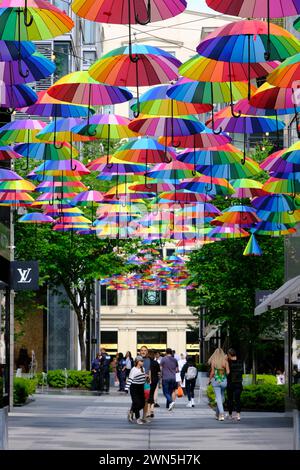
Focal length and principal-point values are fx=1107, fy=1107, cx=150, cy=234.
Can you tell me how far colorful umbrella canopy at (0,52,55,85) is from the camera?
53.7 feet

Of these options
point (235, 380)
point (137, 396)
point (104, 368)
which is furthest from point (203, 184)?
point (104, 368)

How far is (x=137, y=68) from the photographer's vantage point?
Answer: 16438mm

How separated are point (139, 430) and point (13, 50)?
38.8 feet

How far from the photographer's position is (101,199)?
27.4m

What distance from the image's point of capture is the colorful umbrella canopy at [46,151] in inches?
888

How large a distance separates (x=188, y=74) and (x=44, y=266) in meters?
32.2

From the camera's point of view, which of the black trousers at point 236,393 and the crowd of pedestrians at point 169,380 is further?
the black trousers at point 236,393

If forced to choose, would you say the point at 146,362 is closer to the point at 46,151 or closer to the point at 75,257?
the point at 46,151

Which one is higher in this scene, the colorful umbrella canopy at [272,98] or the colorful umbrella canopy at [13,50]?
the colorful umbrella canopy at [13,50]

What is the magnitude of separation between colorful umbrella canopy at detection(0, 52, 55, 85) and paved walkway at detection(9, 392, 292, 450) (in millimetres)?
6470

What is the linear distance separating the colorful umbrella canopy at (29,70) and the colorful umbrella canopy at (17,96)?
0.84 m

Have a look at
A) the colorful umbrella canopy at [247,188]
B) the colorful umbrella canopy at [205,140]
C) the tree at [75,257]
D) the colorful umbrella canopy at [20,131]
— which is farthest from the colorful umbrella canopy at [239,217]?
the tree at [75,257]

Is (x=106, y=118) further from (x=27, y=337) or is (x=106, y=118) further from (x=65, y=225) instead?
(x=27, y=337)

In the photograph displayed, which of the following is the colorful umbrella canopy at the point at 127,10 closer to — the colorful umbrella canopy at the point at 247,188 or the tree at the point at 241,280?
the colorful umbrella canopy at the point at 247,188
